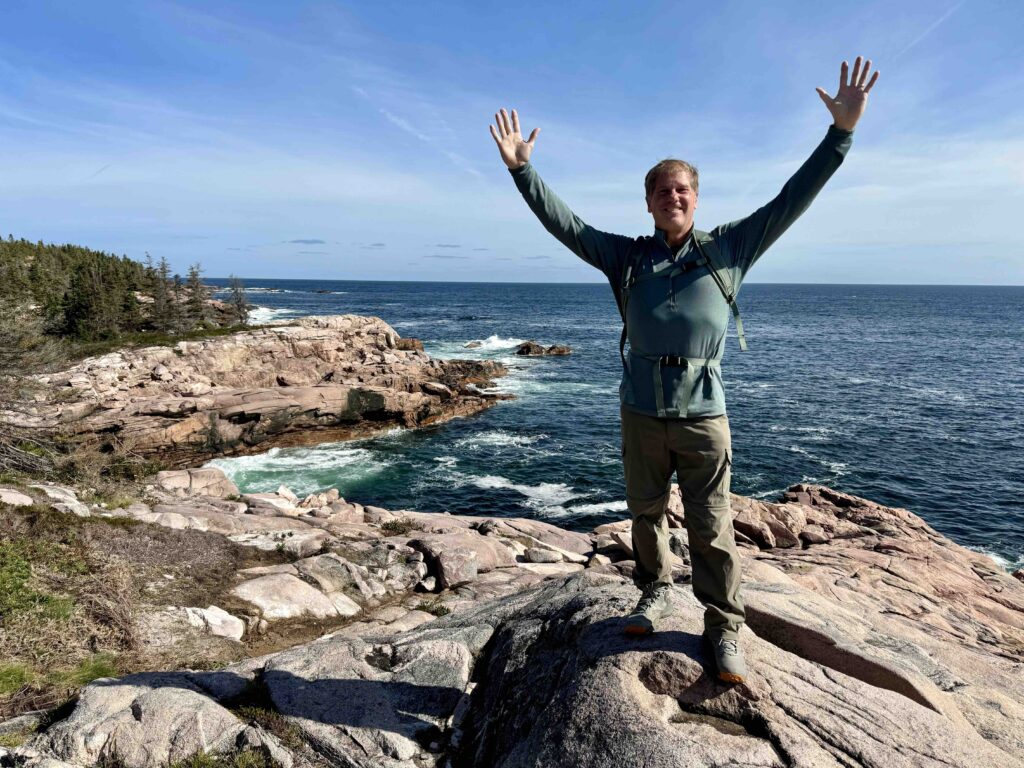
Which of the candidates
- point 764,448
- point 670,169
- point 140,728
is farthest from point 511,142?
point 764,448

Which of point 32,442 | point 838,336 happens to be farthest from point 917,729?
point 838,336

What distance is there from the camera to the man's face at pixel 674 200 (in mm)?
4430

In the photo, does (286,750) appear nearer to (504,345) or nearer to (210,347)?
(210,347)

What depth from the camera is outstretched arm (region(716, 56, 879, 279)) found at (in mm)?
3994

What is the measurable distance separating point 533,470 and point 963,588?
59.2 ft

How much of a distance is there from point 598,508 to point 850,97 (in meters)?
21.2

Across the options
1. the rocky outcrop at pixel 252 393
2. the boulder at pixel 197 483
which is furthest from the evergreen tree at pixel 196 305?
the boulder at pixel 197 483

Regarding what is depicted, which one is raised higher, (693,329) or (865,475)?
(693,329)

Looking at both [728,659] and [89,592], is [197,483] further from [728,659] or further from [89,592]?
[728,659]

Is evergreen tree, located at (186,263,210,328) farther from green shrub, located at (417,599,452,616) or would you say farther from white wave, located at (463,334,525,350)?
green shrub, located at (417,599,452,616)

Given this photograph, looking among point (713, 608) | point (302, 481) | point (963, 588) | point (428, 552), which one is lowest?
point (302, 481)

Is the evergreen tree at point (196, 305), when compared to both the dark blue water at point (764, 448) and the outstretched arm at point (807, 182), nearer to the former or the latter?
the dark blue water at point (764, 448)

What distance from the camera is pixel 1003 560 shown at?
757 inches

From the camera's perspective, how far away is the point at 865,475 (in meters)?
27.2
